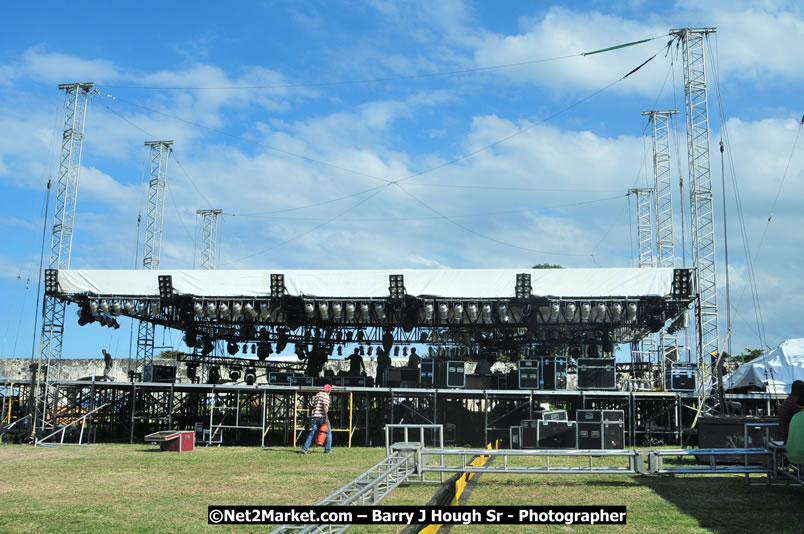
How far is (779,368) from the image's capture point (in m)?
26.3

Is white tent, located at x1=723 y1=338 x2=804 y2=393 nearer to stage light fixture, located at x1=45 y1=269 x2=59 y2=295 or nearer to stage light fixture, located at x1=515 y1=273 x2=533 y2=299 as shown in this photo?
stage light fixture, located at x1=515 y1=273 x2=533 y2=299

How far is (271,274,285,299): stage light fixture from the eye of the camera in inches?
1000

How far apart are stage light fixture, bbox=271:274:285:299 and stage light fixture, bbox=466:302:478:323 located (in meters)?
6.26

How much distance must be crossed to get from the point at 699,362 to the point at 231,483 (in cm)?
1721

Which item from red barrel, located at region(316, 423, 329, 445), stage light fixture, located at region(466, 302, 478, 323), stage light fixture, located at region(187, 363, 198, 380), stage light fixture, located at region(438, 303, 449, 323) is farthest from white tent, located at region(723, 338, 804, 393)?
stage light fixture, located at region(187, 363, 198, 380)

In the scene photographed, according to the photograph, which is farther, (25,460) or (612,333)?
(612,333)

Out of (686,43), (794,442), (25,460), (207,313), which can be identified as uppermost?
(686,43)

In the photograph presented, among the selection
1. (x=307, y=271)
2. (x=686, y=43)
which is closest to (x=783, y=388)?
(x=686, y=43)

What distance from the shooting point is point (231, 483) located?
12.4m

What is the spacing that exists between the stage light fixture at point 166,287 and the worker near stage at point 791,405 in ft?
65.8

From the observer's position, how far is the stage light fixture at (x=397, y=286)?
2484 centimetres

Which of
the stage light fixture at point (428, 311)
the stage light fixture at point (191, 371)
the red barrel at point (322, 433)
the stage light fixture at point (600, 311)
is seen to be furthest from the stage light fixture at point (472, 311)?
the stage light fixture at point (191, 371)

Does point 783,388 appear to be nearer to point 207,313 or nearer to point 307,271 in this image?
point 307,271

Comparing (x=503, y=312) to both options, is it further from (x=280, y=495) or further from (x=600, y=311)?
(x=280, y=495)
